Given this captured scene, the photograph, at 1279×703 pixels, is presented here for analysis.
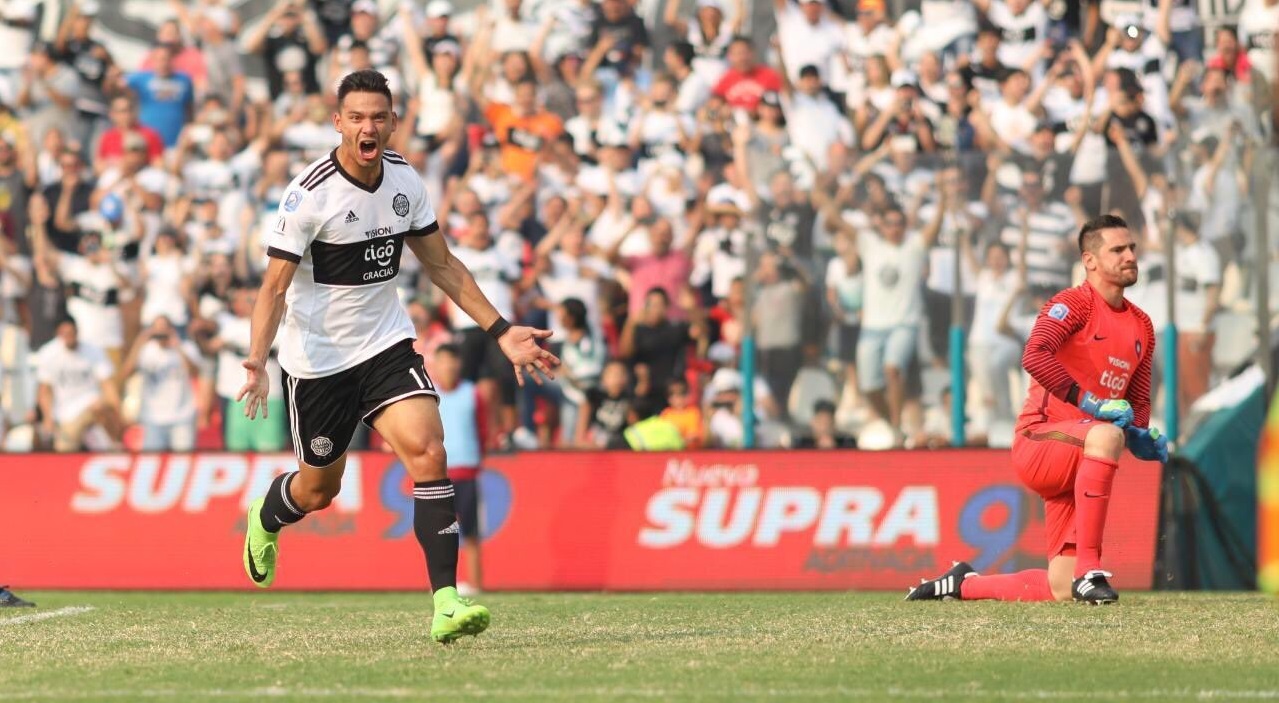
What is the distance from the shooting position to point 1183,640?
859 cm

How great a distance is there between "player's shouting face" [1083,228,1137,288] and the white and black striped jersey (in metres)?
3.87

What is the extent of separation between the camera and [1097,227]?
1075cm

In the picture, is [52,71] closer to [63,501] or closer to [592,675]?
[63,501]

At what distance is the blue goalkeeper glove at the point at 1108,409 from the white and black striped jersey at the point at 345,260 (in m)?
3.78

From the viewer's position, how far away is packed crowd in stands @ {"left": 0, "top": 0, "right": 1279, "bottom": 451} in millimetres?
15047

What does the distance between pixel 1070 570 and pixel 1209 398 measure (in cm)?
480

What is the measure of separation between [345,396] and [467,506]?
6492 mm

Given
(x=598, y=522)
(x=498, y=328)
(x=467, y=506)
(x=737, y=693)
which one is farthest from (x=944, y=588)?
→ (x=467, y=506)

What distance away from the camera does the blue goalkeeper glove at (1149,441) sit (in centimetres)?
1049

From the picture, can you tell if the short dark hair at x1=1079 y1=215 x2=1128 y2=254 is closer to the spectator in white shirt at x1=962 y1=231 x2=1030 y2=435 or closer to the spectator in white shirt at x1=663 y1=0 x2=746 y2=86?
the spectator in white shirt at x1=962 y1=231 x2=1030 y2=435

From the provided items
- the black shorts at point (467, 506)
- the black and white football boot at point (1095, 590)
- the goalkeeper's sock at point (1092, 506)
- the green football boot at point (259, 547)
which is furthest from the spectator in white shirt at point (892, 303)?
the green football boot at point (259, 547)

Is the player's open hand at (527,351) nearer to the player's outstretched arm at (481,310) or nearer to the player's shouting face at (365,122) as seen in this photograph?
the player's outstretched arm at (481,310)

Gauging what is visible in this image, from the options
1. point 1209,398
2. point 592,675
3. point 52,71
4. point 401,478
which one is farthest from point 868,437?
point 52,71

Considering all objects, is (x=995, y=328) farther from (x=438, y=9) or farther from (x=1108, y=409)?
(x=438, y=9)
